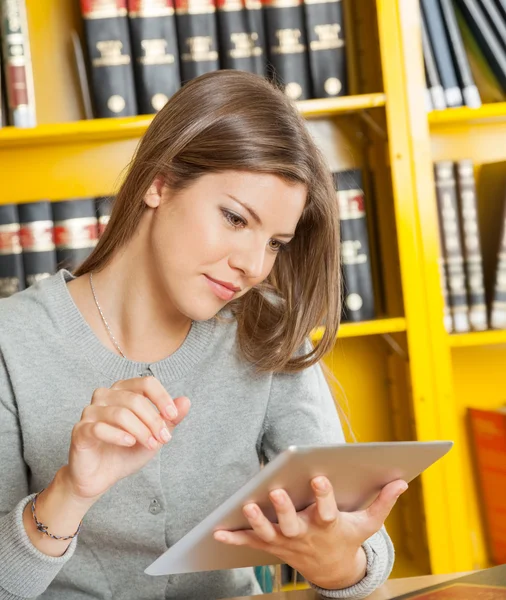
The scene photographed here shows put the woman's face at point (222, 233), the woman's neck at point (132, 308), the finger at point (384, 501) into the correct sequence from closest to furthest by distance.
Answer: the finger at point (384, 501) < the woman's face at point (222, 233) < the woman's neck at point (132, 308)

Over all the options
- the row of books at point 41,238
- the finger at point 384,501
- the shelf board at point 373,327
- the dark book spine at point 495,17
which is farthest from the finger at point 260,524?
the dark book spine at point 495,17

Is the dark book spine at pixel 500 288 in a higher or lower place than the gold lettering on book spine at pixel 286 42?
lower

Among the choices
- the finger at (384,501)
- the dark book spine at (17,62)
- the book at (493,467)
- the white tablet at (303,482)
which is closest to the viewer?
the white tablet at (303,482)

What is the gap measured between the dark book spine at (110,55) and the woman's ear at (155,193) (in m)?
0.67

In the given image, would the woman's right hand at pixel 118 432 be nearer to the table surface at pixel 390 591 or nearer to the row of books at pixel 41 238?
the table surface at pixel 390 591

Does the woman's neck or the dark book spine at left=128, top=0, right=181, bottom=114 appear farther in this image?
the dark book spine at left=128, top=0, right=181, bottom=114

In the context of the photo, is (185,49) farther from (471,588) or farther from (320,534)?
(471,588)

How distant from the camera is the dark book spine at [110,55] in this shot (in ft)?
5.79

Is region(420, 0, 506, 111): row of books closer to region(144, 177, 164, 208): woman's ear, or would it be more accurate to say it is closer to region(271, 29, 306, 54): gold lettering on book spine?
region(271, 29, 306, 54): gold lettering on book spine

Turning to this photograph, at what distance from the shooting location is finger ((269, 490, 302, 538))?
2.75ft

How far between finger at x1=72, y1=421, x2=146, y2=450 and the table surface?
0.83ft

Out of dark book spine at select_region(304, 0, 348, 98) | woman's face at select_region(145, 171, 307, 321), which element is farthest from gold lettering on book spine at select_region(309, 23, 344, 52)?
woman's face at select_region(145, 171, 307, 321)

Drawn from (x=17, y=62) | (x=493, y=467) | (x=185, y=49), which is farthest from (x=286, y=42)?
(x=493, y=467)

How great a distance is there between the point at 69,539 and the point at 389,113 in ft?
3.93
